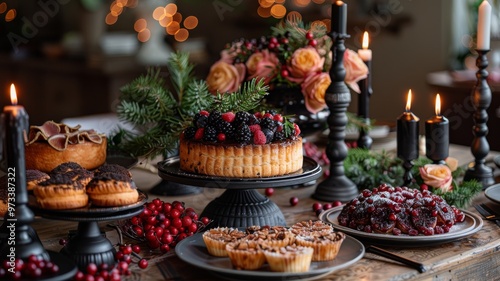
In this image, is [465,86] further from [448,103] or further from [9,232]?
[9,232]

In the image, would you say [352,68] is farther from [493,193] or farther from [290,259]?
[290,259]

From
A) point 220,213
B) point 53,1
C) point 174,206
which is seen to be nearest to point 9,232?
point 174,206

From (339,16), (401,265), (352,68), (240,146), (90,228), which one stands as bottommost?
(401,265)

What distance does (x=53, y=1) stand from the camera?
7879 mm

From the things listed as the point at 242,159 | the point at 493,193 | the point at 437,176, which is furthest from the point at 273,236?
the point at 493,193

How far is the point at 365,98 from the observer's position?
7.64ft

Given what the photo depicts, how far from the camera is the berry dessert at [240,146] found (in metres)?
1.58

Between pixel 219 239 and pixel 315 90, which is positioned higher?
pixel 315 90

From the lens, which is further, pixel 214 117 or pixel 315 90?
pixel 315 90

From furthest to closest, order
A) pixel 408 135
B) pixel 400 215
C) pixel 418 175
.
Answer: pixel 418 175 → pixel 408 135 → pixel 400 215

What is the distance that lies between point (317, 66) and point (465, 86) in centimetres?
212

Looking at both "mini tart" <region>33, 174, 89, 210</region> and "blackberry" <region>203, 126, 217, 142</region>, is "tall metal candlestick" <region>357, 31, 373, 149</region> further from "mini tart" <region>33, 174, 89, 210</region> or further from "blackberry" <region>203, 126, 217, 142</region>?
"mini tart" <region>33, 174, 89, 210</region>

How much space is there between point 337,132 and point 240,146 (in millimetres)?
510

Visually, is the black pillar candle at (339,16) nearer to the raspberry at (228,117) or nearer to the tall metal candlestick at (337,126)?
the tall metal candlestick at (337,126)
